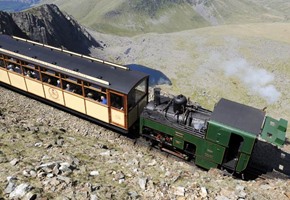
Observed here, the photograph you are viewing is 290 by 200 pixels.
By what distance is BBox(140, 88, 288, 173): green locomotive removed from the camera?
40.1 feet

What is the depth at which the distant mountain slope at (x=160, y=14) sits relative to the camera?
13100cm

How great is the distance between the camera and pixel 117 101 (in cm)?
1463

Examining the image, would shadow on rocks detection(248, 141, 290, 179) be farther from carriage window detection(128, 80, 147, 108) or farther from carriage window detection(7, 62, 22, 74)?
carriage window detection(7, 62, 22, 74)

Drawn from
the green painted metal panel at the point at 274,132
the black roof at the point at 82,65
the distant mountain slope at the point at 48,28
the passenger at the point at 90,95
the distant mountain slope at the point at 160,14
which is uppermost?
the black roof at the point at 82,65

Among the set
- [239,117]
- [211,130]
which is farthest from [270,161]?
[211,130]

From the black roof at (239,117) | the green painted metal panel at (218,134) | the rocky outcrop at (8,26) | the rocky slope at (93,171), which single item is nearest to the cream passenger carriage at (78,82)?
the rocky slope at (93,171)

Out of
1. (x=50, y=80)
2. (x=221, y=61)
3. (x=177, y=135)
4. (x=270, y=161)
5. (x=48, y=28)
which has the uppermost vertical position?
(x=50, y=80)

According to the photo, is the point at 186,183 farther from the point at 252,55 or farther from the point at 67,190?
the point at 252,55

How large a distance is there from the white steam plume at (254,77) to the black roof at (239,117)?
2253cm

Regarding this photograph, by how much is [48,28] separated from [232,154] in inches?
1611

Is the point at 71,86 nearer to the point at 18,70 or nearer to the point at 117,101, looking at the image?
the point at 117,101

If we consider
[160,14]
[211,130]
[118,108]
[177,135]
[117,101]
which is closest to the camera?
[211,130]

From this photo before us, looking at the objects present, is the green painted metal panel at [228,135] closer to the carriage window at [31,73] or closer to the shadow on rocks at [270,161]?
the shadow on rocks at [270,161]

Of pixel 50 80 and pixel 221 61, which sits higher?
pixel 50 80
